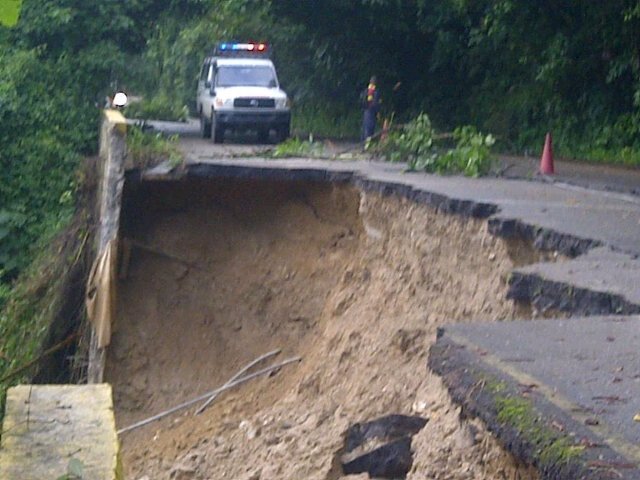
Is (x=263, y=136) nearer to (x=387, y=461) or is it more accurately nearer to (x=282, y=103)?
(x=282, y=103)

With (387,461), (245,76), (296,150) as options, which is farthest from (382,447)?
(245,76)

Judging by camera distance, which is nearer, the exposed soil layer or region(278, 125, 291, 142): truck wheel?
the exposed soil layer

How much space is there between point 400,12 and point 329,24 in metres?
2.25

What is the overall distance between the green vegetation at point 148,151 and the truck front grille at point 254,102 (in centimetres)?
721

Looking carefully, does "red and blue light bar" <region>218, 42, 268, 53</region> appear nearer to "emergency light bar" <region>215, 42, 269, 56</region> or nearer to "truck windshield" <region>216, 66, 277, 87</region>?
A: "emergency light bar" <region>215, 42, 269, 56</region>

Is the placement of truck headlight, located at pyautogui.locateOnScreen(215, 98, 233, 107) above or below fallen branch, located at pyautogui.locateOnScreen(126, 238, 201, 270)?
above

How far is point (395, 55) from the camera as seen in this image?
32938mm

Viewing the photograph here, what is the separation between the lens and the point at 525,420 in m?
4.32

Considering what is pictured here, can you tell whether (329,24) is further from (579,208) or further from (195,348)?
(579,208)

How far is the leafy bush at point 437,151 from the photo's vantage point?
1759 centimetres

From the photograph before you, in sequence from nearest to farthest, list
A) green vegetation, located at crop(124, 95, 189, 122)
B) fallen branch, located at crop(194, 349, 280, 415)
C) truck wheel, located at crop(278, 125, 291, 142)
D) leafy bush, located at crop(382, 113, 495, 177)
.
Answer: fallen branch, located at crop(194, 349, 280, 415), leafy bush, located at crop(382, 113, 495, 177), truck wheel, located at crop(278, 125, 291, 142), green vegetation, located at crop(124, 95, 189, 122)

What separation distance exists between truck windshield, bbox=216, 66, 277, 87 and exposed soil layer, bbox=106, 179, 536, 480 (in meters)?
9.23

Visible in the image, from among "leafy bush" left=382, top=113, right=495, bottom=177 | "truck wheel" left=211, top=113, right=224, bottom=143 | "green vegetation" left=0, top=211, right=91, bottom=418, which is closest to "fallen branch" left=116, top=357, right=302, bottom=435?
"green vegetation" left=0, top=211, right=91, bottom=418

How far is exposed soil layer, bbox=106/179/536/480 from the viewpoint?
36.7 feet
